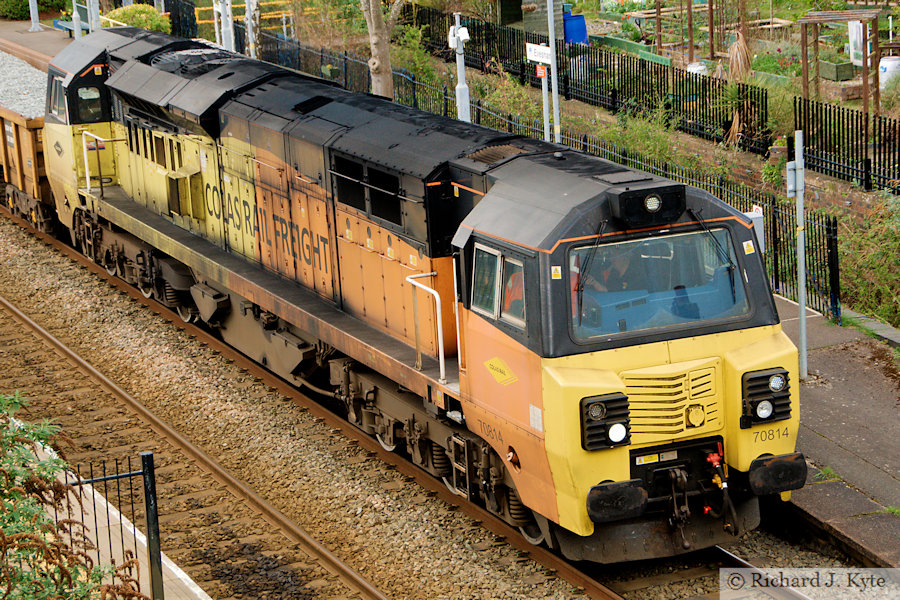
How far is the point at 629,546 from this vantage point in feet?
30.1

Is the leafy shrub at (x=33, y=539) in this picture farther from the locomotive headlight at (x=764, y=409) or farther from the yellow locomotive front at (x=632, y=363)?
the locomotive headlight at (x=764, y=409)

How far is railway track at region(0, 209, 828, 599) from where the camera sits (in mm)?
9594

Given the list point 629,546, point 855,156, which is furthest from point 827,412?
point 855,156

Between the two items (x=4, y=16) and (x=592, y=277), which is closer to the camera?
(x=592, y=277)

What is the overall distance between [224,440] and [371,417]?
196 cm

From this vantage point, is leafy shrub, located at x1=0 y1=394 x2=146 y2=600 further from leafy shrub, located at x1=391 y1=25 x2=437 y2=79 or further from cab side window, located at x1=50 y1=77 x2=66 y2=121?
leafy shrub, located at x1=391 y1=25 x2=437 y2=79

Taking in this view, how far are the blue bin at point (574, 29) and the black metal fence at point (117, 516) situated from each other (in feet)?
70.3

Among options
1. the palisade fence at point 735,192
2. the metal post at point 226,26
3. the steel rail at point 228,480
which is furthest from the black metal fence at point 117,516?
the metal post at point 226,26

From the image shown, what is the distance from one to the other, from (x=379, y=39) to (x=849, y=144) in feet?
30.8

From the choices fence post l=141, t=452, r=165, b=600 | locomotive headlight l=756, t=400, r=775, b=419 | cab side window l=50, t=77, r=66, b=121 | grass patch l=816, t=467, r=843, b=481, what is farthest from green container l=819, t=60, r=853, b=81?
fence post l=141, t=452, r=165, b=600

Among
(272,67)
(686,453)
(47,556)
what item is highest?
(272,67)

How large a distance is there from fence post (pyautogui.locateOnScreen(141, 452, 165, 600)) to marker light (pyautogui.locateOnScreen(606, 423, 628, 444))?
3469 mm

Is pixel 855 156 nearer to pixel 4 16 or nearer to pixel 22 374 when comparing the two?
pixel 22 374

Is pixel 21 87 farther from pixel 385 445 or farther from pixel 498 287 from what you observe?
pixel 498 287
